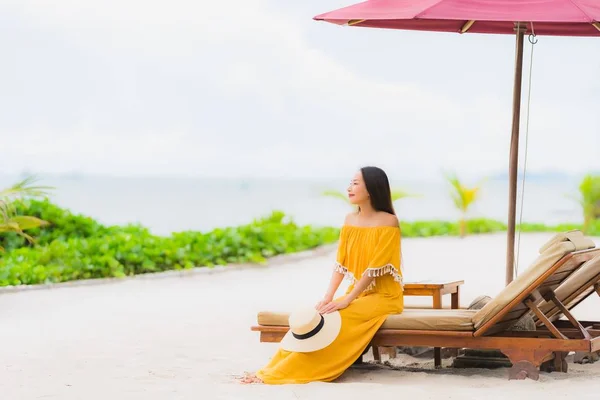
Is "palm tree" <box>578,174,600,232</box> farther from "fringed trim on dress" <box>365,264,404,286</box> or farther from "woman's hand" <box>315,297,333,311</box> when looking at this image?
"woman's hand" <box>315,297,333,311</box>

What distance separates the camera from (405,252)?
13195mm

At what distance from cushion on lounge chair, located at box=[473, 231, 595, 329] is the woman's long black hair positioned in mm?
835

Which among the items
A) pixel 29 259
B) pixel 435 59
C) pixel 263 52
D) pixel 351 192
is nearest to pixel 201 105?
pixel 263 52

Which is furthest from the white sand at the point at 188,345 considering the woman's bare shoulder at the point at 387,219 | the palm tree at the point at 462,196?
the palm tree at the point at 462,196

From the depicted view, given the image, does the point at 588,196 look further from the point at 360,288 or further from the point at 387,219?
the point at 360,288

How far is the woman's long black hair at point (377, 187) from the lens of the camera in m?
5.59

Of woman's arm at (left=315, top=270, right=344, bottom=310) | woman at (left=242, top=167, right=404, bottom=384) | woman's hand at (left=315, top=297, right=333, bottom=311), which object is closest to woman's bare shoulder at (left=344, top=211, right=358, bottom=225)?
woman at (left=242, top=167, right=404, bottom=384)

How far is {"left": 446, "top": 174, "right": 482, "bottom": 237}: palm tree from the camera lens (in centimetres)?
1562

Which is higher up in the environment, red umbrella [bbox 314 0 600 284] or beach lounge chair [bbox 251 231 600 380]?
red umbrella [bbox 314 0 600 284]

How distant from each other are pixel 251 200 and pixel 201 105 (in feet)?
43.2

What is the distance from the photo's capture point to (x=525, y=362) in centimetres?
530

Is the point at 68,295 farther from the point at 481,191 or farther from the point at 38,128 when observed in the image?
the point at 38,128

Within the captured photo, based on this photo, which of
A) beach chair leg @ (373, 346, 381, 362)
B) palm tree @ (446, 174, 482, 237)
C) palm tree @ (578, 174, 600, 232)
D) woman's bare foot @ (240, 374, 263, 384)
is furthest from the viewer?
palm tree @ (578, 174, 600, 232)

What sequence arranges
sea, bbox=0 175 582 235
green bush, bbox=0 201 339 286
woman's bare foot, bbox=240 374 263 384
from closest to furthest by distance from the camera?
woman's bare foot, bbox=240 374 263 384
green bush, bbox=0 201 339 286
sea, bbox=0 175 582 235
